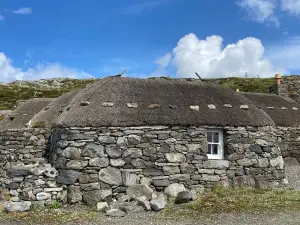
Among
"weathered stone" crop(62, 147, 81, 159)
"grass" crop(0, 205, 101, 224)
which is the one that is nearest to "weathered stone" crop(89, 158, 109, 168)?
"weathered stone" crop(62, 147, 81, 159)

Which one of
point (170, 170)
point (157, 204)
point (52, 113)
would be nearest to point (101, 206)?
point (157, 204)

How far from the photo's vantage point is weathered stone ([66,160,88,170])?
14.9 m

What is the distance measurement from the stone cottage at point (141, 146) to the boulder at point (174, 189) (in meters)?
0.24

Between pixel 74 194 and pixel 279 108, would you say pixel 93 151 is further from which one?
pixel 279 108

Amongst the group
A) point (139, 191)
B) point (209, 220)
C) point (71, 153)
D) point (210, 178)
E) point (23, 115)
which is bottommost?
point (209, 220)

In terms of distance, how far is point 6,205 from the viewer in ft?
42.5

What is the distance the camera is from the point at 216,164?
53.7ft

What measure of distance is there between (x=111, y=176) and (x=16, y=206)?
3.76m

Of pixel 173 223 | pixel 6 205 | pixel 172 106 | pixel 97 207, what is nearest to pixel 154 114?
pixel 172 106

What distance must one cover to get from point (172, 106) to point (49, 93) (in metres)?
57.1

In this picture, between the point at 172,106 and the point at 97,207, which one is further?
the point at 172,106

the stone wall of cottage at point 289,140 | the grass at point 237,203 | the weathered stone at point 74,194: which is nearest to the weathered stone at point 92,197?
the weathered stone at point 74,194

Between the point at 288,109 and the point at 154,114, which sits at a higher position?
the point at 288,109

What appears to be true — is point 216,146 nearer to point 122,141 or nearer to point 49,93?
point 122,141
